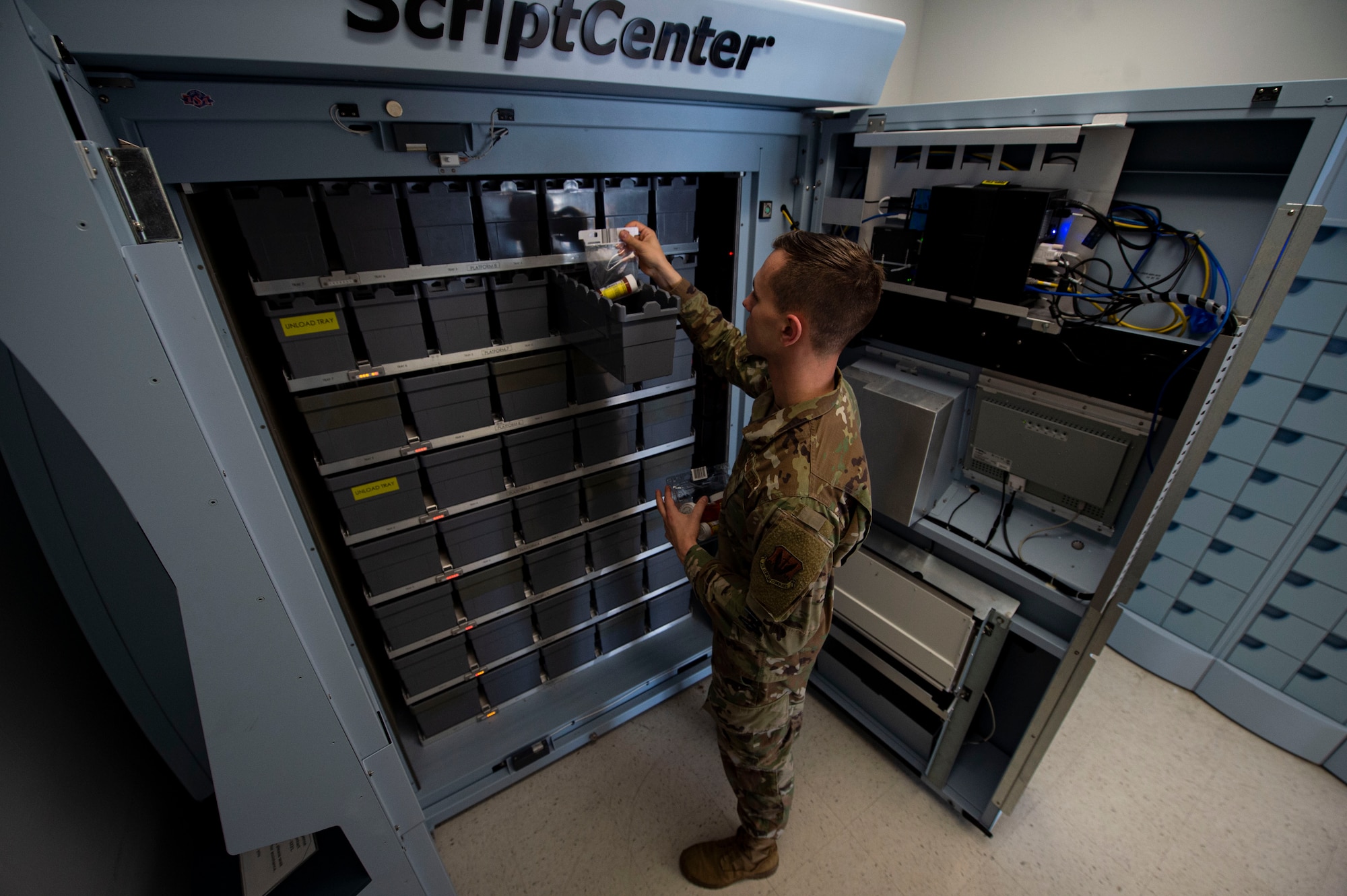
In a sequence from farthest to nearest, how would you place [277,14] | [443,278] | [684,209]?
[684,209] < [443,278] < [277,14]

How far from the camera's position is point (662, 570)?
103 inches

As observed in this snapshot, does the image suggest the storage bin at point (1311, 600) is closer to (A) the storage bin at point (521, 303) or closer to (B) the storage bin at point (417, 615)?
(A) the storage bin at point (521, 303)

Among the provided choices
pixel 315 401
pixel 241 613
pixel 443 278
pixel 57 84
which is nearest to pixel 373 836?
pixel 241 613

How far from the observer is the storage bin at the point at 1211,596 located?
8.18 feet

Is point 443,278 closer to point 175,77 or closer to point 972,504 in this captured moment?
point 175,77

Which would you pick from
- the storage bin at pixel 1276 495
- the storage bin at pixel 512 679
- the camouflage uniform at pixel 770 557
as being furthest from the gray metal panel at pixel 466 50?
the storage bin at pixel 1276 495

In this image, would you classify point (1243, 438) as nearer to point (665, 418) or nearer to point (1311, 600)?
point (1311, 600)

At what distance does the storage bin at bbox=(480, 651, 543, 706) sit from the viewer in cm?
234

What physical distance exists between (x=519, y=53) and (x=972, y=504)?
6.63 feet

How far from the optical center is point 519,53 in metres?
1.24

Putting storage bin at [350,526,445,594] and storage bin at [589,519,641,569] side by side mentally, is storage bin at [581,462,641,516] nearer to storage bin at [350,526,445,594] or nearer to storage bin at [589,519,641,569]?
storage bin at [589,519,641,569]

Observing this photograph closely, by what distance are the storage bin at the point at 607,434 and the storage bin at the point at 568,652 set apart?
870mm

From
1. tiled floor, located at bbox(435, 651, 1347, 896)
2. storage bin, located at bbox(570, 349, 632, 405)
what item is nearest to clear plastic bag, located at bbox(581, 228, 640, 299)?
storage bin, located at bbox(570, 349, 632, 405)

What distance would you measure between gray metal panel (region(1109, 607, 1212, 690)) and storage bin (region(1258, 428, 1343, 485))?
3.14ft
